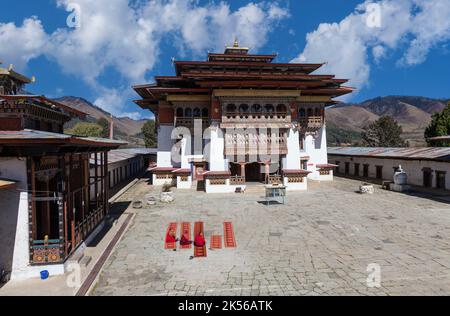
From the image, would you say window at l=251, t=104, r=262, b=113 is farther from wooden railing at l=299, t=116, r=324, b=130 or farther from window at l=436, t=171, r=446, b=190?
window at l=436, t=171, r=446, b=190

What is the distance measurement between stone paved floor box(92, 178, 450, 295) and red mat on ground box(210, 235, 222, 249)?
64 cm

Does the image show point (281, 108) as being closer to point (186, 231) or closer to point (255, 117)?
point (255, 117)

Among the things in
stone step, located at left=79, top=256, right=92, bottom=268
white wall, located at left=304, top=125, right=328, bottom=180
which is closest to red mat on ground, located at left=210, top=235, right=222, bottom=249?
stone step, located at left=79, top=256, right=92, bottom=268

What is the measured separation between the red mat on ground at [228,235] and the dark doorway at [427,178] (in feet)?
71.6

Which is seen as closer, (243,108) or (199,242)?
(199,242)

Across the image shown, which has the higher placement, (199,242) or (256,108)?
(256,108)

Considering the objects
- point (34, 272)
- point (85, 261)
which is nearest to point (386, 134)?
point (85, 261)

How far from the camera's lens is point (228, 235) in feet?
42.9

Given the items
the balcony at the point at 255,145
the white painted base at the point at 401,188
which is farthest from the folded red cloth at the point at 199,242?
the white painted base at the point at 401,188

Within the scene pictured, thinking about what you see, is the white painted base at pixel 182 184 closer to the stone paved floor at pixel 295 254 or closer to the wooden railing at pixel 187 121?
the wooden railing at pixel 187 121

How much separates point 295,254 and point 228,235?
3330mm
